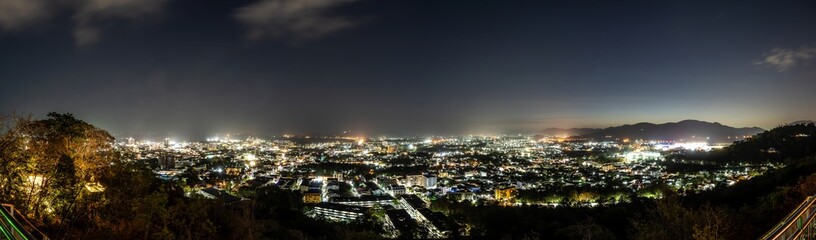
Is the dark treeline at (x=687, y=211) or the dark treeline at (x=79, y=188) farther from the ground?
the dark treeline at (x=79, y=188)

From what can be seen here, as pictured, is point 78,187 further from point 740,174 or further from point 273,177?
point 740,174

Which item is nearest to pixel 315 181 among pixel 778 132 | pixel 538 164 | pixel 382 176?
pixel 382 176

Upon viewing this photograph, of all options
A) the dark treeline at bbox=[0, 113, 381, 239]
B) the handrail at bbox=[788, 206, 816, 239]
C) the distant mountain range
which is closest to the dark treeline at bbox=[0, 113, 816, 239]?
the dark treeline at bbox=[0, 113, 381, 239]

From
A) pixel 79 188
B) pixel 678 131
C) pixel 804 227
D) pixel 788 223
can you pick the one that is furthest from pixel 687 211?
pixel 678 131

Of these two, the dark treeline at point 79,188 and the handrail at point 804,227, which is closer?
the handrail at point 804,227

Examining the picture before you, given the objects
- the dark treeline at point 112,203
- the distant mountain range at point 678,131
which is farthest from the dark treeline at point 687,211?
the distant mountain range at point 678,131

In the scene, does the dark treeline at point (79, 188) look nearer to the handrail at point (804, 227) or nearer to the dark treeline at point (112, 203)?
the dark treeline at point (112, 203)

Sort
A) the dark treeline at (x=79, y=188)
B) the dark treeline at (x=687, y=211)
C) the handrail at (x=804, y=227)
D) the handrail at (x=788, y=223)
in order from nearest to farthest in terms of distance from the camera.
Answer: the handrail at (x=788, y=223), the handrail at (x=804, y=227), the dark treeline at (x=79, y=188), the dark treeline at (x=687, y=211)

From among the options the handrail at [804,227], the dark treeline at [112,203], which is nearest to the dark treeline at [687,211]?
the dark treeline at [112,203]

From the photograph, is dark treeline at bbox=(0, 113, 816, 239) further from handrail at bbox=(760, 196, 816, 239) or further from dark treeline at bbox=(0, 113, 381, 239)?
handrail at bbox=(760, 196, 816, 239)

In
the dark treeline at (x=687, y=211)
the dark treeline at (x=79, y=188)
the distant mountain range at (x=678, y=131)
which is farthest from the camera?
the distant mountain range at (x=678, y=131)
